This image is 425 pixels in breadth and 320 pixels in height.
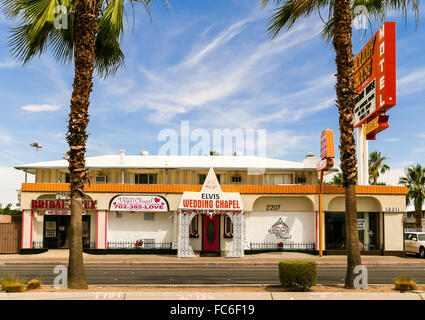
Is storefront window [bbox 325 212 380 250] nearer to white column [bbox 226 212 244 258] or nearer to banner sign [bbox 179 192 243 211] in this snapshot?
white column [bbox 226 212 244 258]

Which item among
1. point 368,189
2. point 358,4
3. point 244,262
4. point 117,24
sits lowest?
point 244,262

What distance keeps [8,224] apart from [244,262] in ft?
54.3

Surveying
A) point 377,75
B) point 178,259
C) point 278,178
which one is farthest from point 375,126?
point 178,259

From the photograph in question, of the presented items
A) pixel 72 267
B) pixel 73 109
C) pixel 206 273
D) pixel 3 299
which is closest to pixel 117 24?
pixel 73 109

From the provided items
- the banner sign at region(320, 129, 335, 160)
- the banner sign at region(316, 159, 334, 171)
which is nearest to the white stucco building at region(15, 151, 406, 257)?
the banner sign at region(316, 159, 334, 171)

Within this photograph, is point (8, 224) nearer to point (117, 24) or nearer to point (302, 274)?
point (117, 24)

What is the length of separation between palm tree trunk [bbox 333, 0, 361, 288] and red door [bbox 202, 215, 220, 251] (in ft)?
58.2

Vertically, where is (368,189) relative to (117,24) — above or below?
below

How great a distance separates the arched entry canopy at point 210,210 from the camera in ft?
96.5

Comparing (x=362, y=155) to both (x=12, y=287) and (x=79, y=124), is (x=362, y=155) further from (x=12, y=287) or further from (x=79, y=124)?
(x=12, y=287)

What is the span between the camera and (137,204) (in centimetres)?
3180

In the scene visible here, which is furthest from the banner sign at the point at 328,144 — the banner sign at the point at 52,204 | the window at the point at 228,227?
the banner sign at the point at 52,204

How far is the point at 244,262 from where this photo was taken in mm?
27250
